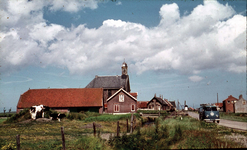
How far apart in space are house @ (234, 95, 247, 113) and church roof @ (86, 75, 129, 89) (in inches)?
1660

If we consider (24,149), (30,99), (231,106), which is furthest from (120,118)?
(231,106)

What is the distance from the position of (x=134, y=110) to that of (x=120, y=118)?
13206mm

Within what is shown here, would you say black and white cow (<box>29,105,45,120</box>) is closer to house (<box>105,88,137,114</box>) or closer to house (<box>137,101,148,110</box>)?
house (<box>105,88,137,114</box>)

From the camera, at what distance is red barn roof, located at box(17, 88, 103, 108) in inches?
1638

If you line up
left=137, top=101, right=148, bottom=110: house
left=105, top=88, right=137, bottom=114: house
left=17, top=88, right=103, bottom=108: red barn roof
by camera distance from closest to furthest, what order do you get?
1. left=17, top=88, right=103, bottom=108: red barn roof
2. left=105, top=88, right=137, bottom=114: house
3. left=137, top=101, right=148, bottom=110: house

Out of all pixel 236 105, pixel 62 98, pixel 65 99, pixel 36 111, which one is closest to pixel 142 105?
pixel 236 105

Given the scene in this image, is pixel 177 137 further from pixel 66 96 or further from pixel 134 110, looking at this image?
pixel 66 96

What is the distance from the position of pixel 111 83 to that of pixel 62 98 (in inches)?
603

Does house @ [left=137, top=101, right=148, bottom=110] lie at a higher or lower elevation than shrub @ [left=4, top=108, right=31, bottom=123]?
lower

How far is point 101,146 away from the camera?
11.5 m

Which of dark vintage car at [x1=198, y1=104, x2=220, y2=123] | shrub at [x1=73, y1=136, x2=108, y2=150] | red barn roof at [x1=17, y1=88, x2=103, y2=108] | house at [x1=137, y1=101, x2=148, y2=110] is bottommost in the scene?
house at [x1=137, y1=101, x2=148, y2=110]

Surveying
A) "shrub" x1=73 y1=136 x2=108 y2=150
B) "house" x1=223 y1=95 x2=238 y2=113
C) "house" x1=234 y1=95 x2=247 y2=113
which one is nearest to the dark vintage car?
"shrub" x1=73 y1=136 x2=108 y2=150

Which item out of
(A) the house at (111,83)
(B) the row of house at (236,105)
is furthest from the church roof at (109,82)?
(B) the row of house at (236,105)

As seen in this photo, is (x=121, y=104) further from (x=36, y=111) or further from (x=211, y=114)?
(x=211, y=114)
